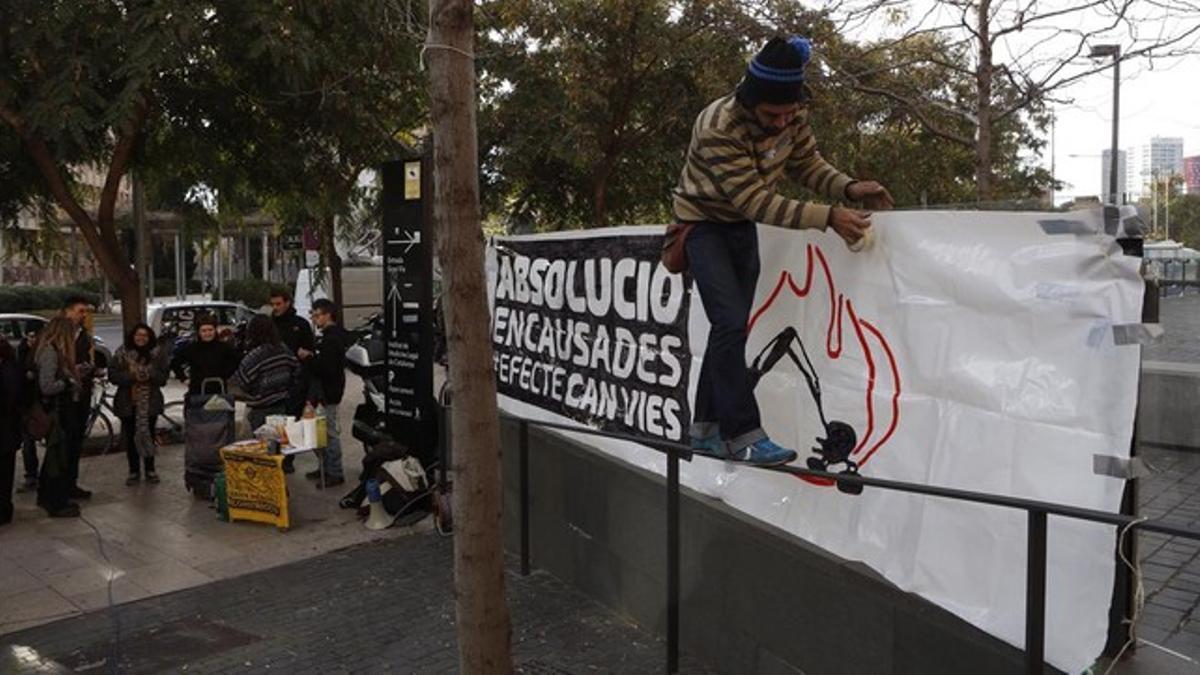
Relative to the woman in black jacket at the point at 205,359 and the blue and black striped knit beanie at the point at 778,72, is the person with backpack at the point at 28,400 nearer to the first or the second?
the woman in black jacket at the point at 205,359

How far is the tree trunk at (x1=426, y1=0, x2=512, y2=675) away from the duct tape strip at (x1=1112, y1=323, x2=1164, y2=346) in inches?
74.5

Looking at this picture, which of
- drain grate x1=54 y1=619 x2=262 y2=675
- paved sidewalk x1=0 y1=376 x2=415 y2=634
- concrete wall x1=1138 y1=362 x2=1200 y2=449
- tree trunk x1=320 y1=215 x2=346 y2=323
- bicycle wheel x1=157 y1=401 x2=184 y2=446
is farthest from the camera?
tree trunk x1=320 y1=215 x2=346 y2=323

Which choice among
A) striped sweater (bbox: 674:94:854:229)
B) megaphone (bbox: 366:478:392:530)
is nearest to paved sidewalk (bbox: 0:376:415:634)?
megaphone (bbox: 366:478:392:530)

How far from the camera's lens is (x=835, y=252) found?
408 cm

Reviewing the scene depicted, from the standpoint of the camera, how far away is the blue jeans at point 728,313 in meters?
4.19

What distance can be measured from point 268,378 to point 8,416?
222 cm

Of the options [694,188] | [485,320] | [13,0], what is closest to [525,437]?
[694,188]

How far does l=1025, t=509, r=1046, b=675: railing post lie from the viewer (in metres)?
2.99

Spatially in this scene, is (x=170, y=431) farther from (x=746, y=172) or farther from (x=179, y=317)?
(x=746, y=172)

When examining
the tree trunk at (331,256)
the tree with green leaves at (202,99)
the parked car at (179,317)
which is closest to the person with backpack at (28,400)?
the tree with green leaves at (202,99)

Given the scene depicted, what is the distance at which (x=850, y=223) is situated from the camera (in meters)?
3.85

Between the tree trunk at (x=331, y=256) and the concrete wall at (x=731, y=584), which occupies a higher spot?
the tree trunk at (x=331, y=256)

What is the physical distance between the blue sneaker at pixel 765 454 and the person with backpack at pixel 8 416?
6.32 m

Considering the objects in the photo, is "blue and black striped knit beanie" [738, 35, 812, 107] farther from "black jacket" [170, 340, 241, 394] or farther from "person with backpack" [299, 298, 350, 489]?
"black jacket" [170, 340, 241, 394]
